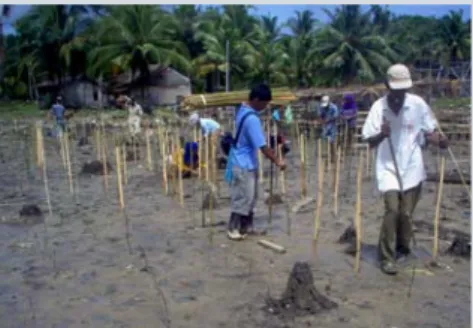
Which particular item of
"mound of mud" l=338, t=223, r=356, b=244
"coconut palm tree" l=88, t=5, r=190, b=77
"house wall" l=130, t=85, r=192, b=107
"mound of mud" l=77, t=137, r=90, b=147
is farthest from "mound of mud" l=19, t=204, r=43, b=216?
"house wall" l=130, t=85, r=192, b=107

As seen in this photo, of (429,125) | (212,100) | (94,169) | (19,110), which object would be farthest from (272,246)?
(19,110)

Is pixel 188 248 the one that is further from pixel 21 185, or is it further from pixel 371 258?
pixel 21 185

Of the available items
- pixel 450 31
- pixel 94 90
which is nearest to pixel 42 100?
pixel 94 90

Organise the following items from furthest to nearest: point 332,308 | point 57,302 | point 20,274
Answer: point 20,274
point 57,302
point 332,308

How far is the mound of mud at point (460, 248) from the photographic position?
5484mm

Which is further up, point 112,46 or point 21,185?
point 112,46

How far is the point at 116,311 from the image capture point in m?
4.39

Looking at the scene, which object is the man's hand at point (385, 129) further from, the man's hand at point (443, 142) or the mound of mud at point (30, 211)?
the mound of mud at point (30, 211)

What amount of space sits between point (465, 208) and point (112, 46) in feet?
88.2

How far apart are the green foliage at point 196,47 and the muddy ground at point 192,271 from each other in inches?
976

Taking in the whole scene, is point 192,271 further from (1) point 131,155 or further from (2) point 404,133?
(1) point 131,155

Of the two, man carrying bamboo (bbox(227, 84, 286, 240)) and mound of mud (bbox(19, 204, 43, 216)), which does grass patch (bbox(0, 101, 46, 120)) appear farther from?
man carrying bamboo (bbox(227, 84, 286, 240))

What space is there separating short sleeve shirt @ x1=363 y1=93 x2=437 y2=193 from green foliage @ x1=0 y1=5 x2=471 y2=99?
2771 cm

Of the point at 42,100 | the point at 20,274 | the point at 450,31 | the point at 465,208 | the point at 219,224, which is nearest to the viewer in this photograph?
the point at 20,274
